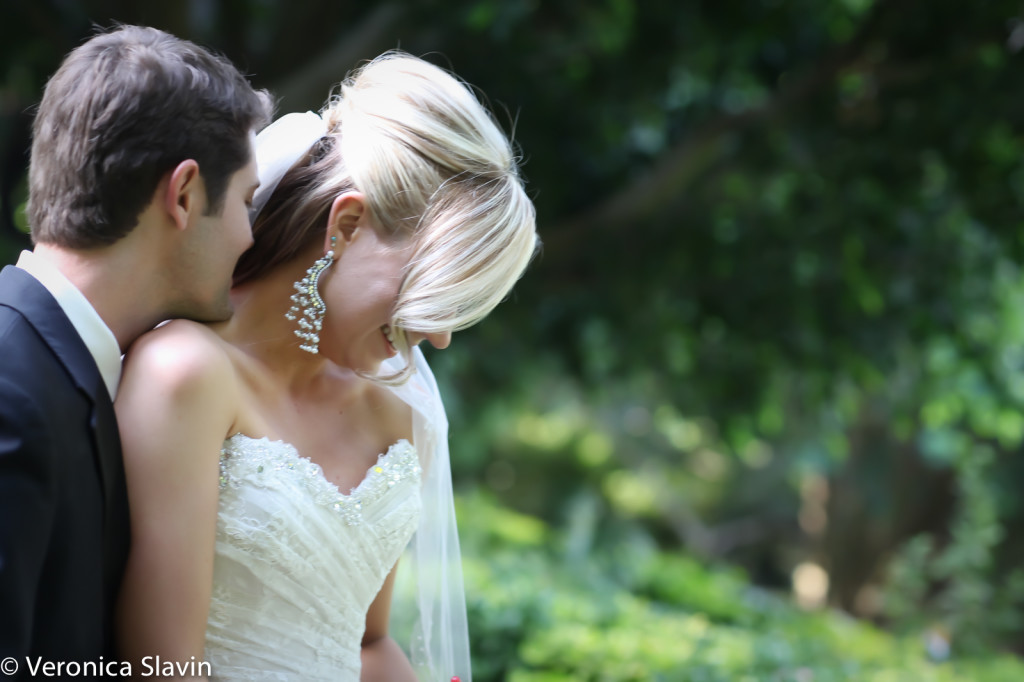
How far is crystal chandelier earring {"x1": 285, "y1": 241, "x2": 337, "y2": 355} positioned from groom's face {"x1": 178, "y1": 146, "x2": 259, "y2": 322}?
0.73 feet

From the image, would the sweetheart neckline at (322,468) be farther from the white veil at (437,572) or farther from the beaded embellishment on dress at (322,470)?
the white veil at (437,572)

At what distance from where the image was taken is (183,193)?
1628mm

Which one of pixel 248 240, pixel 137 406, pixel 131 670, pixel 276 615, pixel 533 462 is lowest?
pixel 131 670

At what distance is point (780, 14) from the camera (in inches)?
179

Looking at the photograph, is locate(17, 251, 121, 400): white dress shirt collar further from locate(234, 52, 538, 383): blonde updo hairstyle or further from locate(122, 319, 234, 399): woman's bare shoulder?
locate(234, 52, 538, 383): blonde updo hairstyle

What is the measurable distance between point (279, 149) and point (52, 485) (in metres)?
0.92

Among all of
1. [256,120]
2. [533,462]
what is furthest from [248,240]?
[533,462]

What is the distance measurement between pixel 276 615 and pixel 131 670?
348 mm

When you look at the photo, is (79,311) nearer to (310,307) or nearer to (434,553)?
(310,307)

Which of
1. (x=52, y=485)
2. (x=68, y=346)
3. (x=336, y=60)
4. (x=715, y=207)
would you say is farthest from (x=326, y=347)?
(x=715, y=207)

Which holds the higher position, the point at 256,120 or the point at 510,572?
the point at 510,572

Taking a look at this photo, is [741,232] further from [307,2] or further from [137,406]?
[137,406]

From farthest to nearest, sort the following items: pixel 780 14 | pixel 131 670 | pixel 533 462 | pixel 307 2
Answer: pixel 533 462 < pixel 307 2 < pixel 780 14 < pixel 131 670

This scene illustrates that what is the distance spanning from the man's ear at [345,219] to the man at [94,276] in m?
0.26
